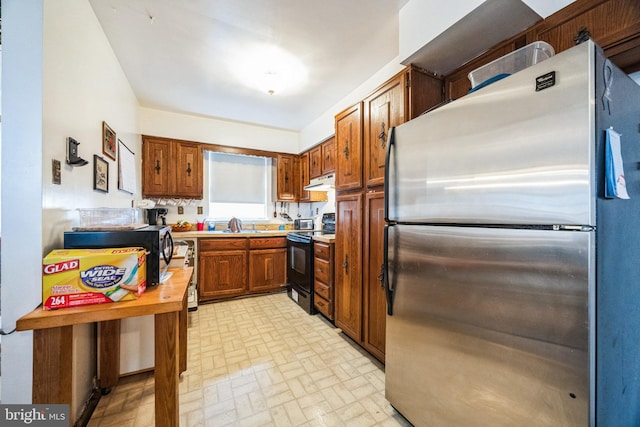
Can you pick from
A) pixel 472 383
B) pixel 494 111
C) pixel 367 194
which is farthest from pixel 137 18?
pixel 472 383

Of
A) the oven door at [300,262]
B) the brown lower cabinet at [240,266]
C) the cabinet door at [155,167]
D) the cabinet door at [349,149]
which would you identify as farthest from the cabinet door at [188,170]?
the cabinet door at [349,149]

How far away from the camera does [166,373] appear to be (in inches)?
41.3

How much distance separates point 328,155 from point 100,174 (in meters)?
2.43

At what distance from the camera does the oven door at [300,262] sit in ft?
9.46

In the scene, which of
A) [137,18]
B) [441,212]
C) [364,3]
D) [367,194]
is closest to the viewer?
[441,212]

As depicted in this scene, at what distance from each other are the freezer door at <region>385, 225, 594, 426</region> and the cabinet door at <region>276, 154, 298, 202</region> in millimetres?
2963

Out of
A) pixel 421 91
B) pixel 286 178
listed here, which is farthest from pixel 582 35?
pixel 286 178

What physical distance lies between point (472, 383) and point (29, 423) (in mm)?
1844

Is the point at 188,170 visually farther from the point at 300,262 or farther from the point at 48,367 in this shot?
the point at 48,367

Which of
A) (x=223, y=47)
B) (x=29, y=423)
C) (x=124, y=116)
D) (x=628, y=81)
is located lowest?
(x=29, y=423)

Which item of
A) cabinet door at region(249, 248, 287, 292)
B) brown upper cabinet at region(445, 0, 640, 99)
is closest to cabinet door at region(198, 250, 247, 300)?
cabinet door at region(249, 248, 287, 292)

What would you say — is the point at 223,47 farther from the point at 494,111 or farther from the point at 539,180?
the point at 539,180

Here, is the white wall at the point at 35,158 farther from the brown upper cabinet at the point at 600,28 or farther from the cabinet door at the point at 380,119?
the brown upper cabinet at the point at 600,28

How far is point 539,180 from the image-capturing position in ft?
2.64
